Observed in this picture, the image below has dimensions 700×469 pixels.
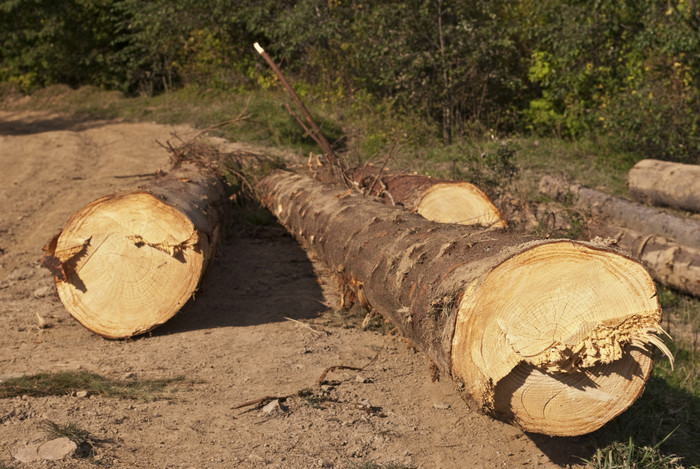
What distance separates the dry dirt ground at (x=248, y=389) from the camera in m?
3.32

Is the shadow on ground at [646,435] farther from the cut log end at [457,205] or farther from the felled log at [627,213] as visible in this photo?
the felled log at [627,213]

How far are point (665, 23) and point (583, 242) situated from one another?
8474 millimetres

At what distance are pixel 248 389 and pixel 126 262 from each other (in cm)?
135

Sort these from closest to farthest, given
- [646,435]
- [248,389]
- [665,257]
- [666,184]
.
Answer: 1. [646,435]
2. [248,389]
3. [665,257]
4. [666,184]

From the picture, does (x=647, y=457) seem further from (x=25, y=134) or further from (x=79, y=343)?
(x=25, y=134)

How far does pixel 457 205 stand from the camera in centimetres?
619

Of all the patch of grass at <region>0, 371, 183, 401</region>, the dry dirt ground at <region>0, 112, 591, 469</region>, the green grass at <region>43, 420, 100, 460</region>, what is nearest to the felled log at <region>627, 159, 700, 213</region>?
the dry dirt ground at <region>0, 112, 591, 469</region>

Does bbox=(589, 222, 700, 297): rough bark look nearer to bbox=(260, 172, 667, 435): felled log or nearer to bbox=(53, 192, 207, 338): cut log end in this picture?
bbox=(260, 172, 667, 435): felled log

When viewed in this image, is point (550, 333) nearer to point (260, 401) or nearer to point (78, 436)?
point (260, 401)

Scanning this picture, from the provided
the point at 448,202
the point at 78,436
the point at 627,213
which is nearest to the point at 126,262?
the point at 78,436

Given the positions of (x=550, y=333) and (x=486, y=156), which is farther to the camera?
(x=486, y=156)

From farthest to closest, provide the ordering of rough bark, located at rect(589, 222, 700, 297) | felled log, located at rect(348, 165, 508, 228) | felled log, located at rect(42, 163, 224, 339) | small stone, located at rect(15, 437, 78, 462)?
rough bark, located at rect(589, 222, 700, 297)
felled log, located at rect(348, 165, 508, 228)
felled log, located at rect(42, 163, 224, 339)
small stone, located at rect(15, 437, 78, 462)

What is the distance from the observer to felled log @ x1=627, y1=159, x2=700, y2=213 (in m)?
8.56

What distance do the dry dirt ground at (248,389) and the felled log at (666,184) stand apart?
480 cm
